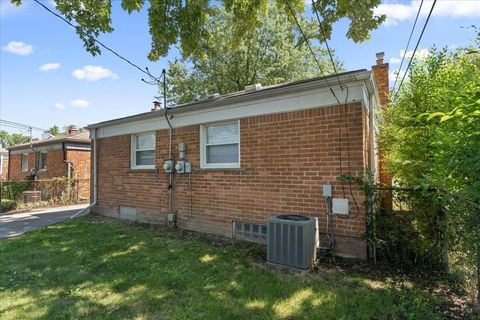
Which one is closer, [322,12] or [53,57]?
[322,12]

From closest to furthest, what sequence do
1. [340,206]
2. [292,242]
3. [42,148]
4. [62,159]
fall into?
[292,242], [340,206], [62,159], [42,148]

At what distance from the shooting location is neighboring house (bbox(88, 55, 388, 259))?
509cm

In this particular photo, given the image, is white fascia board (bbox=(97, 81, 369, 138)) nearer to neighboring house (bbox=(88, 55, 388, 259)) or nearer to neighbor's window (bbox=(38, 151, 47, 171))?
neighboring house (bbox=(88, 55, 388, 259))

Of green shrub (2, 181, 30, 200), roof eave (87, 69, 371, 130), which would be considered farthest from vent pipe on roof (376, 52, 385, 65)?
green shrub (2, 181, 30, 200)

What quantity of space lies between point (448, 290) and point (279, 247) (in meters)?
2.35

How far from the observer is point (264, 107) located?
6148mm

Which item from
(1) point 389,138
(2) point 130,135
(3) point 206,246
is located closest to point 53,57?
(2) point 130,135

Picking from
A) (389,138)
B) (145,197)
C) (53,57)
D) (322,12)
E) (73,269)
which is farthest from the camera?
(145,197)

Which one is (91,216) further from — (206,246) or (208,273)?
(208,273)

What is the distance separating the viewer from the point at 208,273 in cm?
458

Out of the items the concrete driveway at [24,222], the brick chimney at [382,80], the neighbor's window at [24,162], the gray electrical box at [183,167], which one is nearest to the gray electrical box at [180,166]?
the gray electrical box at [183,167]

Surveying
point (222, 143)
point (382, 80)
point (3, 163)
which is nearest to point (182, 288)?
point (222, 143)

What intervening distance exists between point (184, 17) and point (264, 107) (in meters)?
2.45

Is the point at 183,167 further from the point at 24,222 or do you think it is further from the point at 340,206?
the point at 24,222
